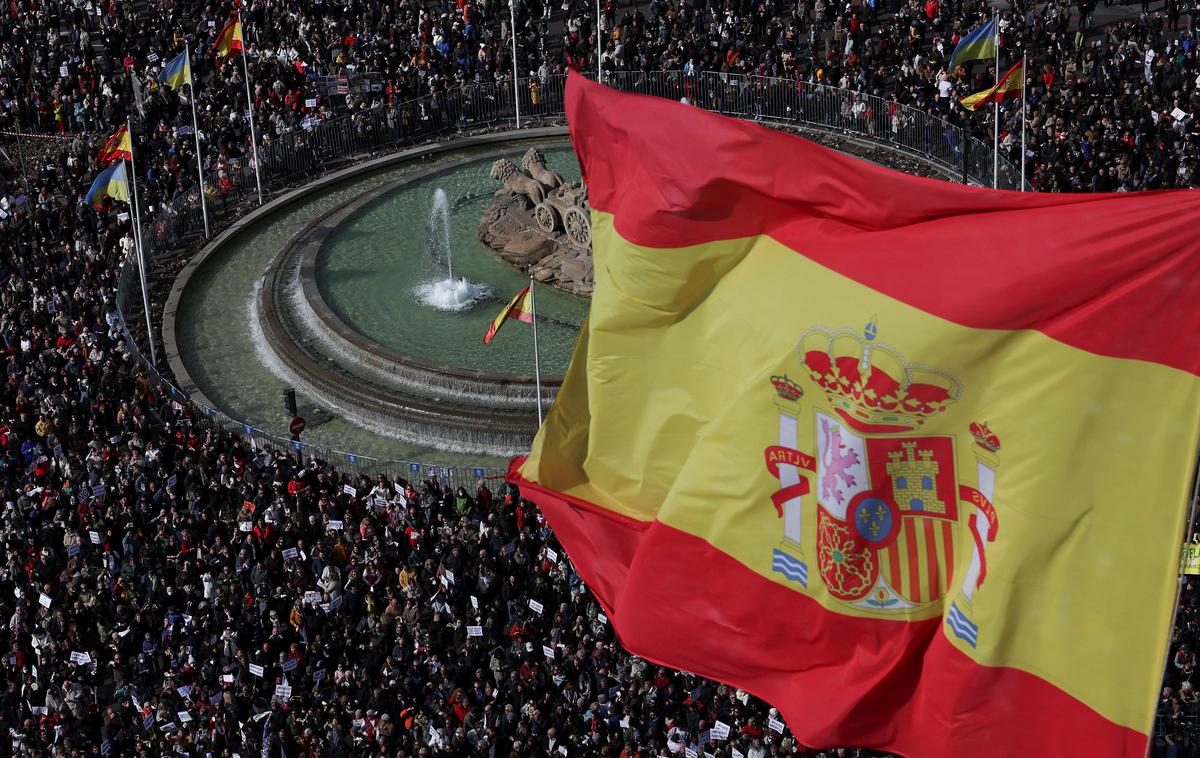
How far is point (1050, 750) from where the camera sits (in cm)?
1556

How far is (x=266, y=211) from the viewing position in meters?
49.6

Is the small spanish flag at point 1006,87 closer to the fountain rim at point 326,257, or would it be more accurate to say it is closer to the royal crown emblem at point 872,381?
the fountain rim at point 326,257

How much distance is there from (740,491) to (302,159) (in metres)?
36.6

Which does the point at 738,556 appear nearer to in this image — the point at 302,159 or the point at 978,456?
the point at 978,456

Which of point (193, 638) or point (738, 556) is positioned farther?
point (193, 638)

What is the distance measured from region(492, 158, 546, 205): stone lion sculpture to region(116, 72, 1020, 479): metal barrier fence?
8641 mm

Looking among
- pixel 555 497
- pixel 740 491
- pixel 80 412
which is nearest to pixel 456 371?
pixel 80 412

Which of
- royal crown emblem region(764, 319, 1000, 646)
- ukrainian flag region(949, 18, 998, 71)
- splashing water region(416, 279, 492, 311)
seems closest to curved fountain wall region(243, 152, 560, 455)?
splashing water region(416, 279, 492, 311)

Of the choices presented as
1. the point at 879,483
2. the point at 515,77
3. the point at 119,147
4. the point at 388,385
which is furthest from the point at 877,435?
the point at 515,77

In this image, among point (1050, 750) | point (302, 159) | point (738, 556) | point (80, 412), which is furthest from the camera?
point (302, 159)

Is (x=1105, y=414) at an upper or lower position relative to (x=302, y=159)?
upper

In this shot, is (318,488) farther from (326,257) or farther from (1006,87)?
(1006,87)

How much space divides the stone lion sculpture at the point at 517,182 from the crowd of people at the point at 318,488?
968 centimetres

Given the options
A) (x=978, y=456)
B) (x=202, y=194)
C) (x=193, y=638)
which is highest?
(x=978, y=456)
